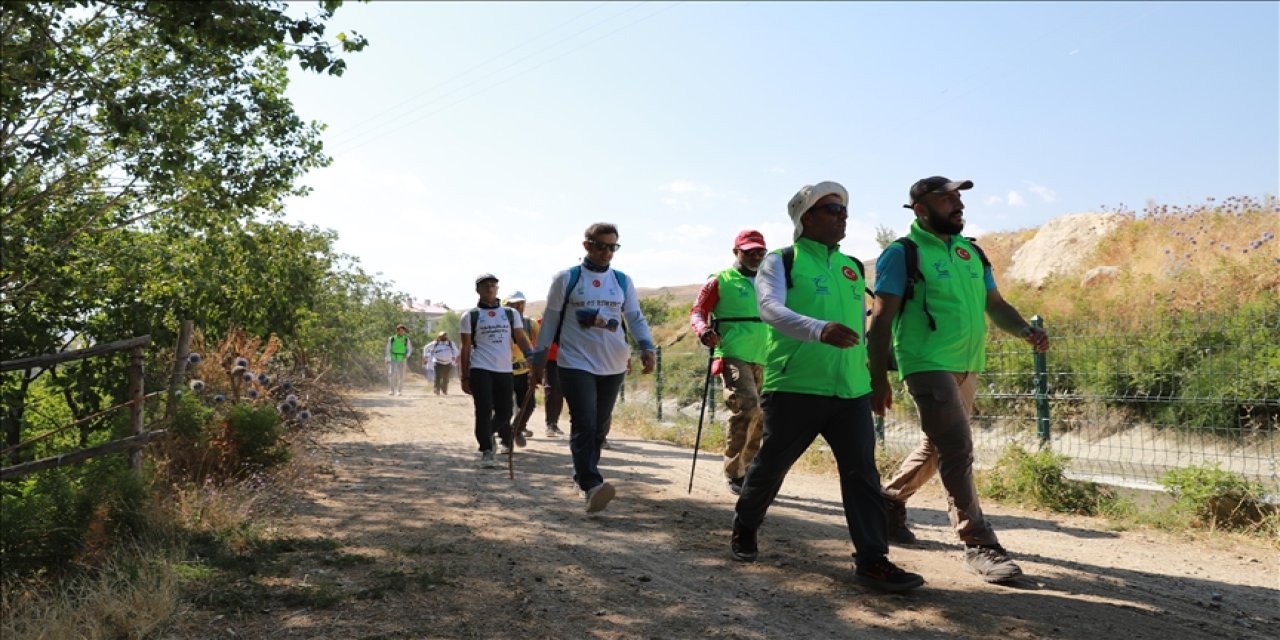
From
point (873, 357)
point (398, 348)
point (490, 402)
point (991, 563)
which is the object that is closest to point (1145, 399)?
point (991, 563)

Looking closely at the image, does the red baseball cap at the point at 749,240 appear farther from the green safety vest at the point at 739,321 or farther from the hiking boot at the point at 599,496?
the hiking boot at the point at 599,496

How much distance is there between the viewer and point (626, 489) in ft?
26.3

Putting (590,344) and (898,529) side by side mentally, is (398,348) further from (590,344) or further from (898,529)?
(898,529)

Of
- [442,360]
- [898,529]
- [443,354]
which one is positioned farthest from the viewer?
[443,354]

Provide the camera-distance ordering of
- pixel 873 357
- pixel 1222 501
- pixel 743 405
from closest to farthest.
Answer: pixel 873 357 < pixel 1222 501 < pixel 743 405

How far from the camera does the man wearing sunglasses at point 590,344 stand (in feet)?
21.9

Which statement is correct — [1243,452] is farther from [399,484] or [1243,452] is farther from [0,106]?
[0,106]

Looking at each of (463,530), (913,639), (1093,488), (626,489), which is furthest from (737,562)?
(1093,488)

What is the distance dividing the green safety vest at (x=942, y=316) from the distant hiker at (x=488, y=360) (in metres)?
5.10

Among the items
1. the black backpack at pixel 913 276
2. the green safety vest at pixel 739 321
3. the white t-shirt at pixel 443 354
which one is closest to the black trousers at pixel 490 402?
the green safety vest at pixel 739 321

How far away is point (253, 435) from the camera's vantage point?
802 cm

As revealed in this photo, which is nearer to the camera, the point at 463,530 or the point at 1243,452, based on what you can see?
the point at 463,530

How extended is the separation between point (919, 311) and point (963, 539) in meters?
1.20

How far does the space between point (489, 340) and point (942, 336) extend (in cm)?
561
